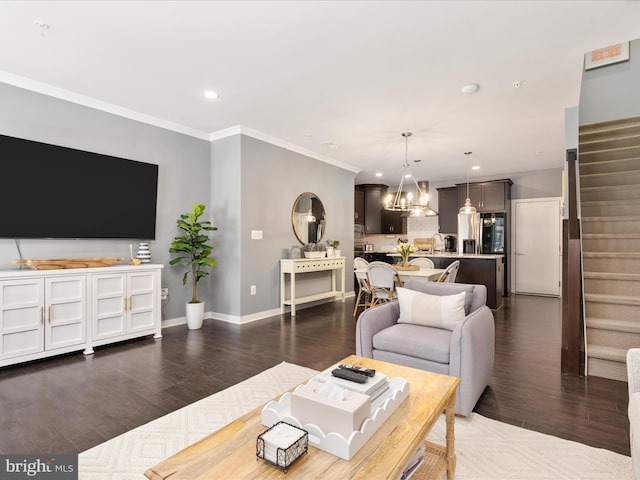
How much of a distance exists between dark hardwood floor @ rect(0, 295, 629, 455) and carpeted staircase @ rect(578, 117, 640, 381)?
35 cm

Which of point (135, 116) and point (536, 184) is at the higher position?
point (135, 116)

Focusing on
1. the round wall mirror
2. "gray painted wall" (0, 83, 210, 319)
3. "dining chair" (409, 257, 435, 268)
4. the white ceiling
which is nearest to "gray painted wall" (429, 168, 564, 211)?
the white ceiling

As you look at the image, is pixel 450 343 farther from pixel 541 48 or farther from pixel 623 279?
pixel 541 48

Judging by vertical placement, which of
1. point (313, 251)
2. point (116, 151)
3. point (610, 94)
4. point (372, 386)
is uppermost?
point (610, 94)

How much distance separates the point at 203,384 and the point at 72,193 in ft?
8.60

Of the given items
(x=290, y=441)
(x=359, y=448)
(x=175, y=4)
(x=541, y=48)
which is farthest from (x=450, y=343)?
(x=175, y=4)

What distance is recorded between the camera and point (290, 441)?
43.6 inches

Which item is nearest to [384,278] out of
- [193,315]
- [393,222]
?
[193,315]

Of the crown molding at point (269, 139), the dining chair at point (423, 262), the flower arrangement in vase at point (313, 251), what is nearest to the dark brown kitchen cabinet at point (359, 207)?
the crown molding at point (269, 139)

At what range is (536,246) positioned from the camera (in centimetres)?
759

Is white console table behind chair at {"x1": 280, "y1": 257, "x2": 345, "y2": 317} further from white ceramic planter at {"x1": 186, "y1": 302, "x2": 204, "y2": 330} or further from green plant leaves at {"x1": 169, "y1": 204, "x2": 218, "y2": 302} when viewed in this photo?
white ceramic planter at {"x1": 186, "y1": 302, "x2": 204, "y2": 330}

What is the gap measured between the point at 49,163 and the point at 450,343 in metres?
4.18

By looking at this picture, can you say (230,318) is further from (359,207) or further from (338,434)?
(359,207)

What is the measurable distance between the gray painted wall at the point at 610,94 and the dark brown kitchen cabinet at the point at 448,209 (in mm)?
3601
